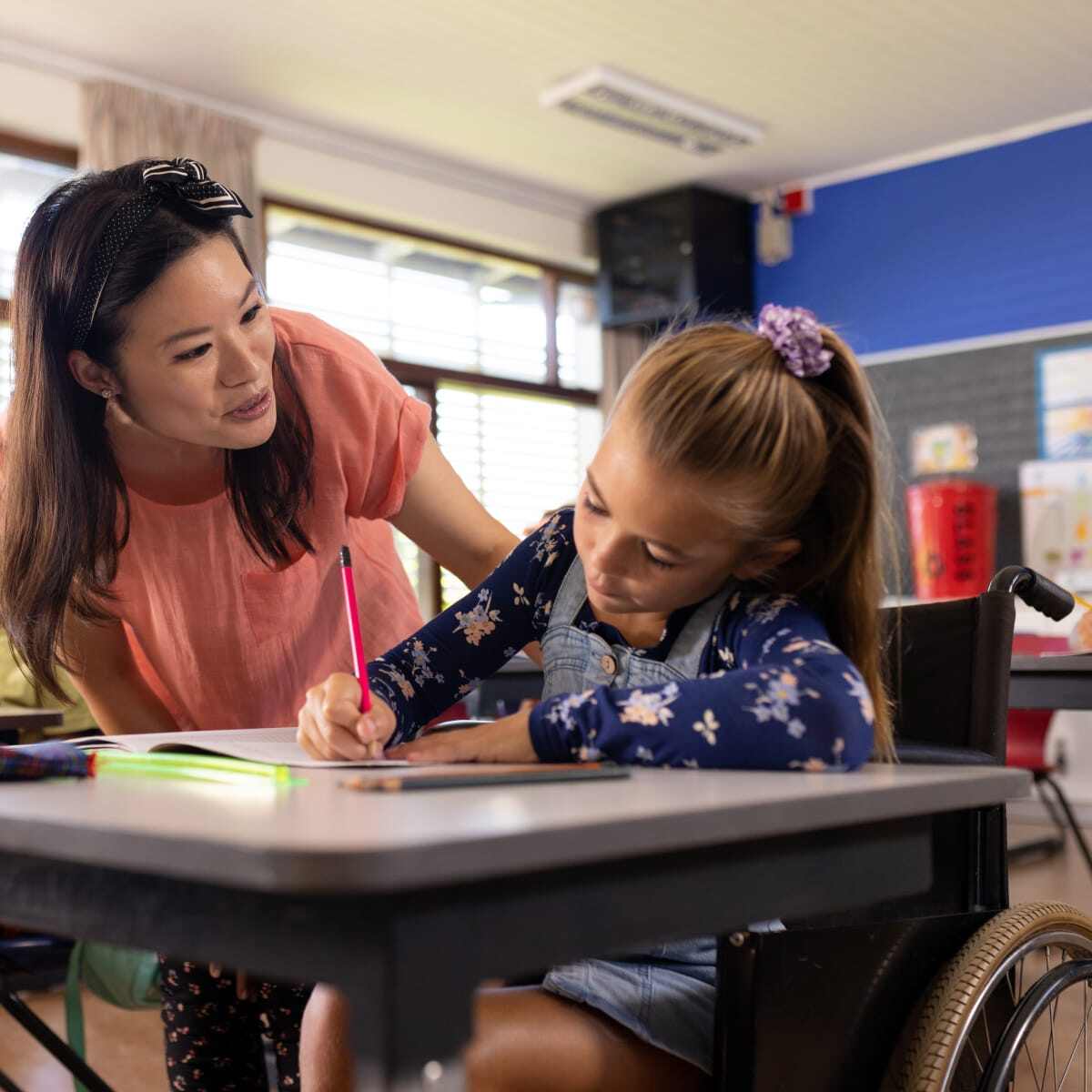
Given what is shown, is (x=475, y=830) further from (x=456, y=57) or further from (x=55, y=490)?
(x=456, y=57)

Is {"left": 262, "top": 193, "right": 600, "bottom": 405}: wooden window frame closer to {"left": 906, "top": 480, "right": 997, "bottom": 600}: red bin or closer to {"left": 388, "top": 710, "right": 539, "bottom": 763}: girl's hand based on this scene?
{"left": 906, "top": 480, "right": 997, "bottom": 600}: red bin

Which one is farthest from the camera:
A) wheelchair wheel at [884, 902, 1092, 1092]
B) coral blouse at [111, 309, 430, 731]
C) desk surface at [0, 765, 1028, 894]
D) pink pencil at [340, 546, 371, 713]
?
coral blouse at [111, 309, 430, 731]

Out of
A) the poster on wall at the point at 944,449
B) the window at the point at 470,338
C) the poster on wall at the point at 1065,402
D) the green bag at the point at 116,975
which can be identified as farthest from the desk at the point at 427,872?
the poster on wall at the point at 944,449

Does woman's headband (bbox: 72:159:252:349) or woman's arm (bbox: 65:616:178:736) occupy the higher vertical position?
woman's headband (bbox: 72:159:252:349)

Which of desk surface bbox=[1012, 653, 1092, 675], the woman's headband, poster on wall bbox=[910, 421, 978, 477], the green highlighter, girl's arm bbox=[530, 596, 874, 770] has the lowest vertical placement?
desk surface bbox=[1012, 653, 1092, 675]

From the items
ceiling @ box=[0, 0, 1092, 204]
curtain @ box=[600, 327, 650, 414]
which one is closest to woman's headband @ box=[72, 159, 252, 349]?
ceiling @ box=[0, 0, 1092, 204]

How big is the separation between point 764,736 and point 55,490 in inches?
31.8

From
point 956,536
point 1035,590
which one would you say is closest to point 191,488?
point 1035,590

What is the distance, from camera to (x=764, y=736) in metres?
0.81

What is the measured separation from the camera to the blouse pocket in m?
1.41

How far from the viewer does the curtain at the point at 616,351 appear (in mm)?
6543

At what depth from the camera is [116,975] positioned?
1.78m

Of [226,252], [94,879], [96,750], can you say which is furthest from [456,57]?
[94,879]

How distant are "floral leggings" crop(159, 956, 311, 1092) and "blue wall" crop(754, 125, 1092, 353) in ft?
15.2
